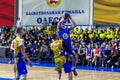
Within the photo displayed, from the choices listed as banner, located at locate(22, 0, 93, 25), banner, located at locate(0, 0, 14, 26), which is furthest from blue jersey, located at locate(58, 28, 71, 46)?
banner, located at locate(0, 0, 14, 26)

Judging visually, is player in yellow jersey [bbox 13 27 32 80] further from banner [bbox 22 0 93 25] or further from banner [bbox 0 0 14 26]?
banner [bbox 0 0 14 26]

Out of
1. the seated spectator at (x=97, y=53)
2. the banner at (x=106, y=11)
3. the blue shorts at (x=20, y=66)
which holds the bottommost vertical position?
the seated spectator at (x=97, y=53)

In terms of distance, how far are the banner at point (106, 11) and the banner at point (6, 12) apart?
7.18 meters

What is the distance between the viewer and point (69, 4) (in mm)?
25141

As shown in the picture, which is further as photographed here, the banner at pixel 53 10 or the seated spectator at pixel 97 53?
the banner at pixel 53 10

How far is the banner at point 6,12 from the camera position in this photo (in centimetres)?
2794

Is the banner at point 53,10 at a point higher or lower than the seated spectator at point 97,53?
higher

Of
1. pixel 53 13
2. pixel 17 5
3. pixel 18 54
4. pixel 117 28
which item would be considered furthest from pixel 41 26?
pixel 18 54

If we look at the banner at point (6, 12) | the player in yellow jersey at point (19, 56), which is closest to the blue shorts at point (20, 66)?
the player in yellow jersey at point (19, 56)

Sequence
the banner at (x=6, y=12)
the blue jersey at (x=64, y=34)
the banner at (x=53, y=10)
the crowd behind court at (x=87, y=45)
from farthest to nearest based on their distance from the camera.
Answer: the banner at (x=6, y=12) < the banner at (x=53, y=10) < the crowd behind court at (x=87, y=45) < the blue jersey at (x=64, y=34)

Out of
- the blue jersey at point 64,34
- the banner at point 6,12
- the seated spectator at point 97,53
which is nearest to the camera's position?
the blue jersey at point 64,34

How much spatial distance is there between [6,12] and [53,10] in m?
4.30

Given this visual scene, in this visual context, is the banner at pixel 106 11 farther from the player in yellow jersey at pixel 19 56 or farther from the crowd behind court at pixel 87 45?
the player in yellow jersey at pixel 19 56

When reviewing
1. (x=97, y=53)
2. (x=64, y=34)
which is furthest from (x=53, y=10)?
(x=64, y=34)
